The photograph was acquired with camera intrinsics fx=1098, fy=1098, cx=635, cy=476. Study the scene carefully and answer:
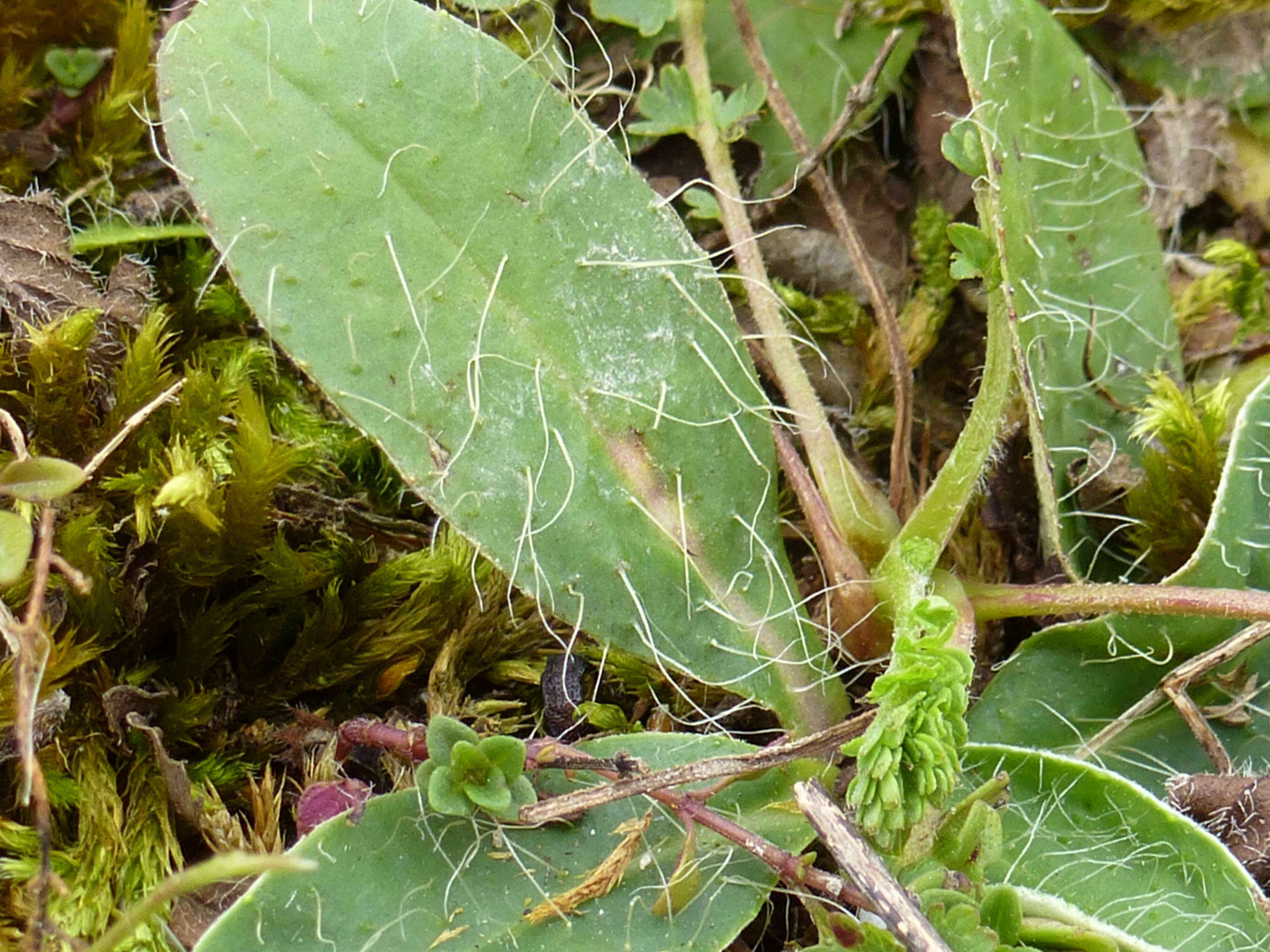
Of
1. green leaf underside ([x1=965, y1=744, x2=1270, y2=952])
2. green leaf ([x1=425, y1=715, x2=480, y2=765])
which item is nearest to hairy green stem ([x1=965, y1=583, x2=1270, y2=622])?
green leaf underside ([x1=965, y1=744, x2=1270, y2=952])

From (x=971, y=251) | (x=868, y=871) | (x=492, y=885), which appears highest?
(x=971, y=251)

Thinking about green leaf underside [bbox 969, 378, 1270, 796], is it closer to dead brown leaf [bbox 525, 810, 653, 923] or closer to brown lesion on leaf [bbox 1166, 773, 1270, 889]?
brown lesion on leaf [bbox 1166, 773, 1270, 889]

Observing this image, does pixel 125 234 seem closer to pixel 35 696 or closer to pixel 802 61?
pixel 35 696

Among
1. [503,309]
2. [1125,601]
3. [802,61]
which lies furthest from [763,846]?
[802,61]

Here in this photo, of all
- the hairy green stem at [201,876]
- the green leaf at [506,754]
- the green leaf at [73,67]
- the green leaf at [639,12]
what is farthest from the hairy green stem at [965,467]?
the green leaf at [73,67]

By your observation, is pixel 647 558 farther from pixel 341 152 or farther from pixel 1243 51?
pixel 1243 51

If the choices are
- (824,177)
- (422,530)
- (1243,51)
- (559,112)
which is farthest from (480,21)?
(1243,51)
